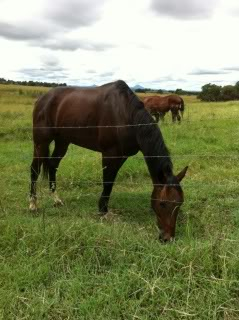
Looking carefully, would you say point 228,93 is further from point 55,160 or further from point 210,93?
point 55,160

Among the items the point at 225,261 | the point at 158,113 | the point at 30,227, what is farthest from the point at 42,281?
the point at 158,113

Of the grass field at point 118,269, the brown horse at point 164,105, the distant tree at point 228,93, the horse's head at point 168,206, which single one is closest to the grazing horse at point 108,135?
the horse's head at point 168,206

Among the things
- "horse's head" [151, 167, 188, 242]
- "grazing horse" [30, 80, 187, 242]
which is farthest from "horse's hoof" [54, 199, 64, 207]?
"horse's head" [151, 167, 188, 242]

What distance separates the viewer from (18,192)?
714 cm

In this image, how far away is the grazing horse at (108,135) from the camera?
15.3 feet

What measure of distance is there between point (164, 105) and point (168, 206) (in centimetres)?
1742

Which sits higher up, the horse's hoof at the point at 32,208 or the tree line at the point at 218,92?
the tree line at the point at 218,92

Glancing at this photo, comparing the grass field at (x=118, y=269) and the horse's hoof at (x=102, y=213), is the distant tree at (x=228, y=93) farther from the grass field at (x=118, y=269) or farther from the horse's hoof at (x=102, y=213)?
the horse's hoof at (x=102, y=213)

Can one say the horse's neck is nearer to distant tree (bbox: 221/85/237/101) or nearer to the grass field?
the grass field

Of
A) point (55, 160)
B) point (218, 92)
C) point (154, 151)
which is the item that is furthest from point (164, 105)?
Result: point (218, 92)

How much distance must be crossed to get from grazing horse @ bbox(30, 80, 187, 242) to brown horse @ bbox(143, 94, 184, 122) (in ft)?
46.5

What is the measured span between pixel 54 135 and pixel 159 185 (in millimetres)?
2664

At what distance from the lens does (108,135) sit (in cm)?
595

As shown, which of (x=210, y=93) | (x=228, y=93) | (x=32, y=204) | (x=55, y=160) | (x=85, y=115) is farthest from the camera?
(x=228, y=93)
